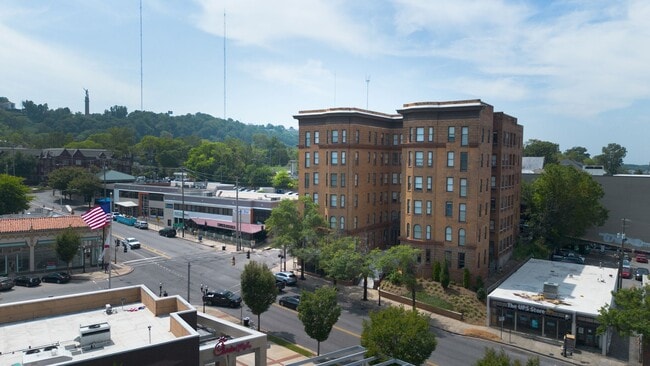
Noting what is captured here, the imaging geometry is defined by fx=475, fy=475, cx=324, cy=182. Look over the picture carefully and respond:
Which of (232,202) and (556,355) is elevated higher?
(232,202)

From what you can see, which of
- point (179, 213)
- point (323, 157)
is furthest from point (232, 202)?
point (323, 157)

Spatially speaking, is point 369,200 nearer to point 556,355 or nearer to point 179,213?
point 556,355

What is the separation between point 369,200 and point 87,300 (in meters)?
44.6

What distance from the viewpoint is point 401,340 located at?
2727cm

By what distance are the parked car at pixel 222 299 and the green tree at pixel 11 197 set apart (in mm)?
58190

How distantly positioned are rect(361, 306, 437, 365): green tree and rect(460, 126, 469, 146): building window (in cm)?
3064

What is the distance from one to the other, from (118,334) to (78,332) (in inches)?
86.0

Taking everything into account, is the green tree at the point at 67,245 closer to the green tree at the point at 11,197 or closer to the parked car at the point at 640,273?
the green tree at the point at 11,197

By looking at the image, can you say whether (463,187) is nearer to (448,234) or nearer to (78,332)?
(448,234)

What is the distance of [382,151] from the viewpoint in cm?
7056

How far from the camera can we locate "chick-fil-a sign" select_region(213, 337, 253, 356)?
78.8 feet

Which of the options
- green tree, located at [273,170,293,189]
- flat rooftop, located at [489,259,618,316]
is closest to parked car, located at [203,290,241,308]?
flat rooftop, located at [489,259,618,316]

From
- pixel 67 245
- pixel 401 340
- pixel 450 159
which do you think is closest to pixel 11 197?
pixel 67 245

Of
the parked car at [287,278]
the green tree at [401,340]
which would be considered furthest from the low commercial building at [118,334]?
the parked car at [287,278]
